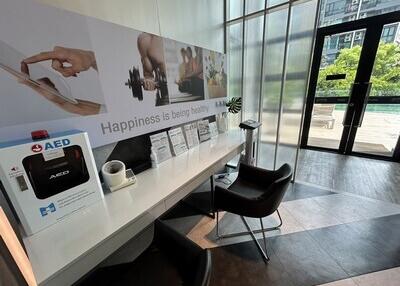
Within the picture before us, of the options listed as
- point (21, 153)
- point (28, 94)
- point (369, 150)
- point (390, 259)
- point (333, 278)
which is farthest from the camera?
point (369, 150)

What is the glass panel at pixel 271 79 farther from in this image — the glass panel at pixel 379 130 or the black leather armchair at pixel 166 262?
the glass panel at pixel 379 130

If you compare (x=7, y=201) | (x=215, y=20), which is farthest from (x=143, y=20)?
(x=7, y=201)

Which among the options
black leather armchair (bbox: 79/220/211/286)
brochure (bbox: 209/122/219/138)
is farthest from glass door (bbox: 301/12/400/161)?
black leather armchair (bbox: 79/220/211/286)

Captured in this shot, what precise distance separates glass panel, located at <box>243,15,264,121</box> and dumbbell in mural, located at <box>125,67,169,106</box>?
1401mm

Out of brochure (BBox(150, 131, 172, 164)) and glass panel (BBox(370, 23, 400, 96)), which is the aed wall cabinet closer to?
brochure (BBox(150, 131, 172, 164))

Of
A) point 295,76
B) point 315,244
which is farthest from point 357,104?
point 315,244

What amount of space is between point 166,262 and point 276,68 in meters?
2.41

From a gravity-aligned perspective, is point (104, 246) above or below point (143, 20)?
below

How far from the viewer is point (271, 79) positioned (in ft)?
7.72

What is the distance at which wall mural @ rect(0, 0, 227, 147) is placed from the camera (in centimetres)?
89

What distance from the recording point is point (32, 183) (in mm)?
846

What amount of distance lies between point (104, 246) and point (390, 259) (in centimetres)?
216

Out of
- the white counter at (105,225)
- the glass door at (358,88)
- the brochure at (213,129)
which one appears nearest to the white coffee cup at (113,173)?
the white counter at (105,225)

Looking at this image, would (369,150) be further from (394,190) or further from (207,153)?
(207,153)
